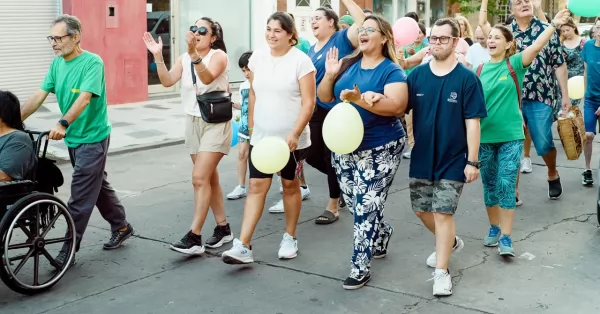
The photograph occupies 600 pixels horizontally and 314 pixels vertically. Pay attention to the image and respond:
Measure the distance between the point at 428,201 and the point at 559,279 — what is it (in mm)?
1090

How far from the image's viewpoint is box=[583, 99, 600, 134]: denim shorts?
29.8ft

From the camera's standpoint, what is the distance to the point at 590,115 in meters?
9.10

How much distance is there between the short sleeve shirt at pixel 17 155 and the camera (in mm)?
5574

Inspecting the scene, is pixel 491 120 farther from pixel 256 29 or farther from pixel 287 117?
pixel 256 29

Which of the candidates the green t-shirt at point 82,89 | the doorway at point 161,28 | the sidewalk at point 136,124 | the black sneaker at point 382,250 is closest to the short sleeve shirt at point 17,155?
the green t-shirt at point 82,89

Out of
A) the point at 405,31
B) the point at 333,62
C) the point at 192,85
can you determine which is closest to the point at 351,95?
the point at 333,62

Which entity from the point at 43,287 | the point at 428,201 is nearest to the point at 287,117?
the point at 428,201

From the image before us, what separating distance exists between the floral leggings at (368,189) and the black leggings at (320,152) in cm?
166

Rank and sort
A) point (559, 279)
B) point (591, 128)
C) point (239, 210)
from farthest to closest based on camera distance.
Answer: point (591, 128) < point (239, 210) < point (559, 279)

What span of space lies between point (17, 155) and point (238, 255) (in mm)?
1644

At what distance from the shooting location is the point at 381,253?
6340mm

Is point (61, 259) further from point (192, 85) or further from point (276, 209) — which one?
point (276, 209)

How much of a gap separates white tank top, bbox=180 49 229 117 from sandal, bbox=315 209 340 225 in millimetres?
1538

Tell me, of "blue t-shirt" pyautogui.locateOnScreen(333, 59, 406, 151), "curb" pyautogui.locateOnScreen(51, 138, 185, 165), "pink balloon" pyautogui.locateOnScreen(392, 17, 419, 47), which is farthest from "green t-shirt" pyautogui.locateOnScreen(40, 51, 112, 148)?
"curb" pyautogui.locateOnScreen(51, 138, 185, 165)
